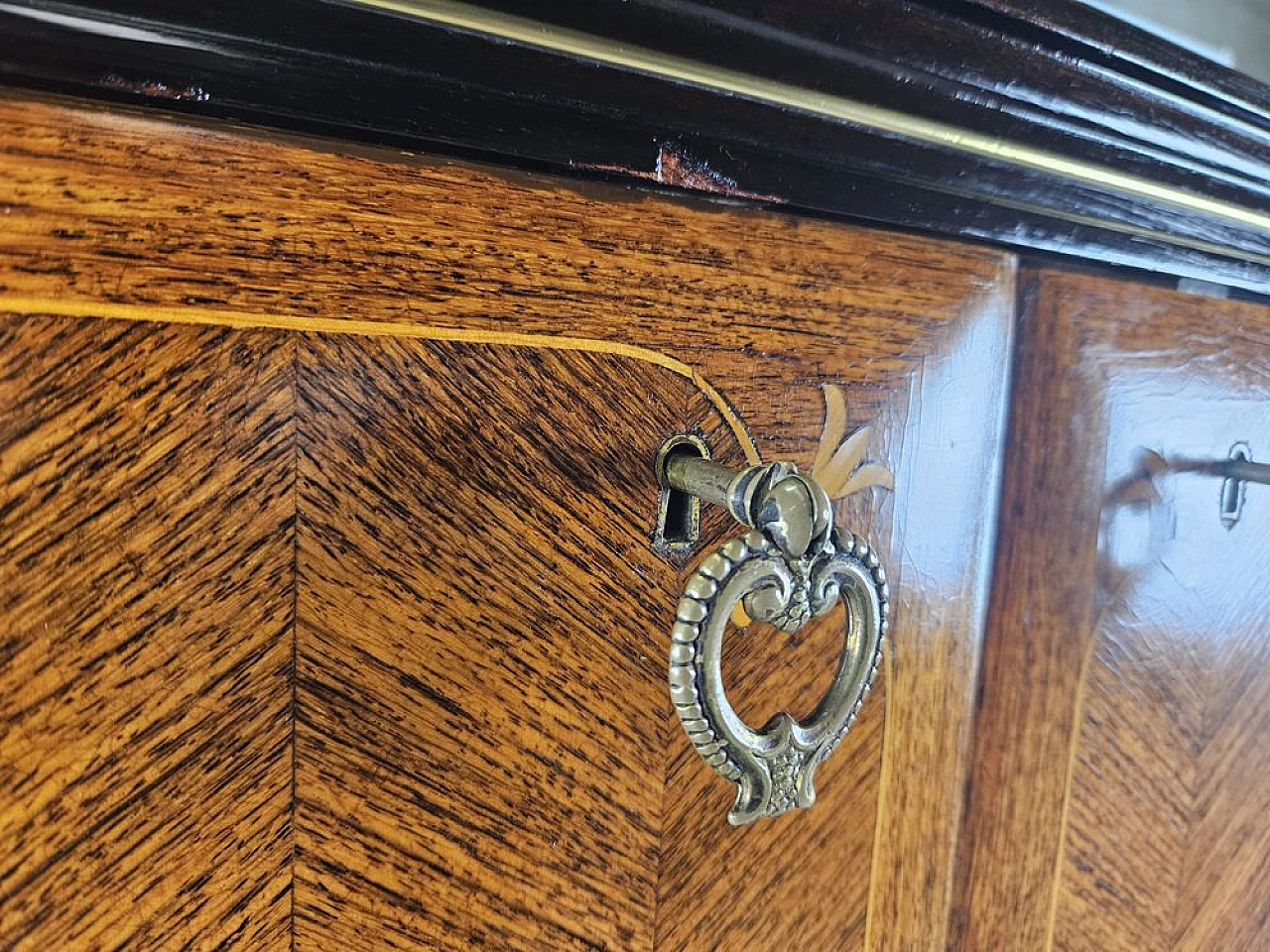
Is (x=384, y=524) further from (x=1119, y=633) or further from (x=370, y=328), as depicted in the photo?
(x=1119, y=633)

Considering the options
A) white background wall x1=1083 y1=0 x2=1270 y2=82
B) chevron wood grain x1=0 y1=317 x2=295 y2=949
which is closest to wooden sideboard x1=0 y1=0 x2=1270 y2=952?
chevron wood grain x1=0 y1=317 x2=295 y2=949

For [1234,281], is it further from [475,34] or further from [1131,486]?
[475,34]

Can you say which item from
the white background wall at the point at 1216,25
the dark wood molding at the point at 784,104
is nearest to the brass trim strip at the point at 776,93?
the dark wood molding at the point at 784,104

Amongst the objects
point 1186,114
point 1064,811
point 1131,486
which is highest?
point 1186,114

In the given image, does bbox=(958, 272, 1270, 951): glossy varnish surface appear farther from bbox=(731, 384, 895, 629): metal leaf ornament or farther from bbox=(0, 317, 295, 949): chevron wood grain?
bbox=(0, 317, 295, 949): chevron wood grain

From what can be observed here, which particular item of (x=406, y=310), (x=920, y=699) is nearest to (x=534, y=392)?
(x=406, y=310)

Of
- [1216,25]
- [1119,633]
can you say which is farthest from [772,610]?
[1216,25]

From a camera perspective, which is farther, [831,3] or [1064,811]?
[1064,811]
